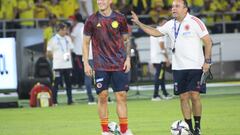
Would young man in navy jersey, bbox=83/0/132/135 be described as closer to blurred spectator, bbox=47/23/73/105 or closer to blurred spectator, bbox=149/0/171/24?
blurred spectator, bbox=47/23/73/105

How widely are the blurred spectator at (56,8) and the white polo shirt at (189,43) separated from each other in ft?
57.2

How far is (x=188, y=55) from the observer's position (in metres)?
14.6

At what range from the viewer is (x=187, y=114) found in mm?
14680

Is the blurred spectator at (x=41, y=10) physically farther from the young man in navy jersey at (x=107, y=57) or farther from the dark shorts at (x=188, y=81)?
the dark shorts at (x=188, y=81)

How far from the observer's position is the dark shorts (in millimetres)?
14625

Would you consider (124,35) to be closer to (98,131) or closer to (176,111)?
(98,131)

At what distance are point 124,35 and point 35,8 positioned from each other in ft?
57.4

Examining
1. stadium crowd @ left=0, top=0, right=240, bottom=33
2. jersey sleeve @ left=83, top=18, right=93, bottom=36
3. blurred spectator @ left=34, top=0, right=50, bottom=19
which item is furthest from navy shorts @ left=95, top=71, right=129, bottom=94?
blurred spectator @ left=34, top=0, right=50, bottom=19

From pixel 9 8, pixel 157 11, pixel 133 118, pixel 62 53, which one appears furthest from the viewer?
pixel 157 11

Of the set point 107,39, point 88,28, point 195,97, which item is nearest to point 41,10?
point 88,28

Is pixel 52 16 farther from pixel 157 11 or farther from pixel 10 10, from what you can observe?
pixel 157 11

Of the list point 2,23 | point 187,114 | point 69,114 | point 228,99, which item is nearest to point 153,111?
point 69,114

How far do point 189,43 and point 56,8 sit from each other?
18123 mm

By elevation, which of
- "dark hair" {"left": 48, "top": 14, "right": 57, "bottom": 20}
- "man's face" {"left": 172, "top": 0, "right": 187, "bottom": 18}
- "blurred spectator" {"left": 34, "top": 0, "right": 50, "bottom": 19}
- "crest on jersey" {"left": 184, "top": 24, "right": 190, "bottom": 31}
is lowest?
"crest on jersey" {"left": 184, "top": 24, "right": 190, "bottom": 31}
